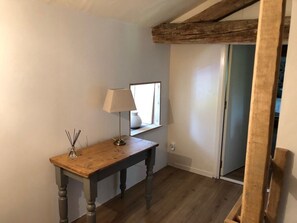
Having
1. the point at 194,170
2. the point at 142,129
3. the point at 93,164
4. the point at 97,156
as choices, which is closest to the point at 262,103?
the point at 93,164

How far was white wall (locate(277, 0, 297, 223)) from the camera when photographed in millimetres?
1249

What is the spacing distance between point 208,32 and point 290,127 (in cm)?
186

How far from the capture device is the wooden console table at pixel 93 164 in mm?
2006

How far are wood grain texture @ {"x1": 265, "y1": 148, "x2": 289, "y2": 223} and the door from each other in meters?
2.17

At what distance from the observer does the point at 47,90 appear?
214 cm

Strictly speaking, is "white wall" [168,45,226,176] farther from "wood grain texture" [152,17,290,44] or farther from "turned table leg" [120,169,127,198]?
"turned table leg" [120,169,127,198]

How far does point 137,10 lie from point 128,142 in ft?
4.60

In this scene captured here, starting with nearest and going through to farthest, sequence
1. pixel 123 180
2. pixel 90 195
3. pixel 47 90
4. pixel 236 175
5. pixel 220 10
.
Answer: pixel 90 195, pixel 47 90, pixel 220 10, pixel 123 180, pixel 236 175

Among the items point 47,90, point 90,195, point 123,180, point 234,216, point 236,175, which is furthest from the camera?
point 236,175

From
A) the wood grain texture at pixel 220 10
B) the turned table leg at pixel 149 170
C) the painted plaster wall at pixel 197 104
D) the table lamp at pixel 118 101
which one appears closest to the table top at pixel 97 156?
the turned table leg at pixel 149 170

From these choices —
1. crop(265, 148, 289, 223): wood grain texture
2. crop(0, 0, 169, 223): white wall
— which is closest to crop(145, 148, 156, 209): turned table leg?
crop(0, 0, 169, 223): white wall

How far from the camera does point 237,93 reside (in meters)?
3.62

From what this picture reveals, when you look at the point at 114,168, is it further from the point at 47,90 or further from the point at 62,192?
the point at 47,90

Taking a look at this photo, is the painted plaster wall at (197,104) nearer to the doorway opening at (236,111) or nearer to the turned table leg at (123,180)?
the doorway opening at (236,111)
